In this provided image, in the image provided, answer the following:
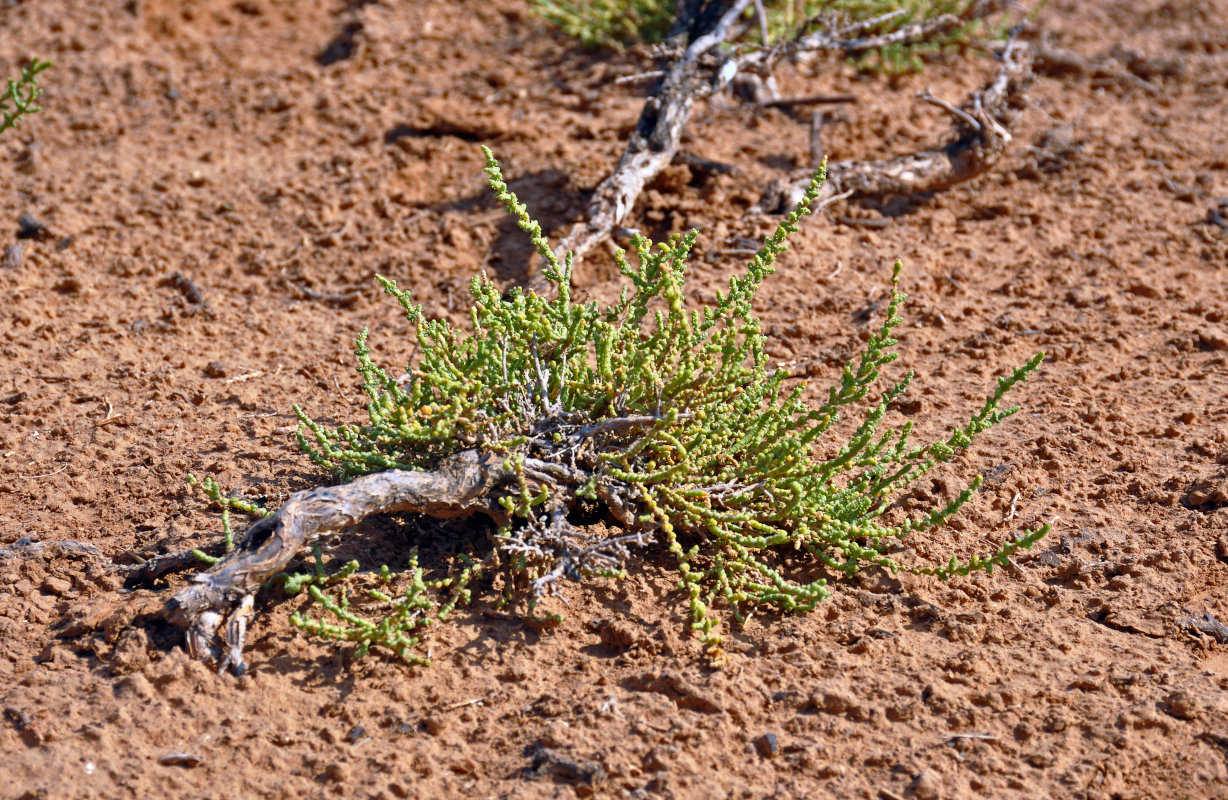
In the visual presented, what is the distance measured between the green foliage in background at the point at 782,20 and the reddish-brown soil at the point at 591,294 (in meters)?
0.17

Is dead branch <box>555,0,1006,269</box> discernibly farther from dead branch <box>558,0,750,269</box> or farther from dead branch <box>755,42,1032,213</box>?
dead branch <box>755,42,1032,213</box>

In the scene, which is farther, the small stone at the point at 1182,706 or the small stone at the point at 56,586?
the small stone at the point at 56,586

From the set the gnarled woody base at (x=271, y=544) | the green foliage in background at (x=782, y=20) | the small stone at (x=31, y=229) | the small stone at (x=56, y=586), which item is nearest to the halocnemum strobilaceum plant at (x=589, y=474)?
the gnarled woody base at (x=271, y=544)

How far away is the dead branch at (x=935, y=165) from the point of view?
15.8ft

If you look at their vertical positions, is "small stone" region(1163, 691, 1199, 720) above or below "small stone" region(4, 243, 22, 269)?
below

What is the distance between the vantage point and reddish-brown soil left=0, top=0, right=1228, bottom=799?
2.46 metres

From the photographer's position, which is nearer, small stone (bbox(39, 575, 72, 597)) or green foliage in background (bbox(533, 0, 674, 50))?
small stone (bbox(39, 575, 72, 597))

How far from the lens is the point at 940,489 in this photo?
11.0 feet

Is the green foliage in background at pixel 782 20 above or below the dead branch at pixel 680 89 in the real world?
above

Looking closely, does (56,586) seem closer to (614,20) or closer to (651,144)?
(651,144)

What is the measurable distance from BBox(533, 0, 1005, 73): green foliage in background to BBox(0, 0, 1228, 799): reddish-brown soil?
0.55 feet

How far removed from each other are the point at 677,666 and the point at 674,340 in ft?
2.94

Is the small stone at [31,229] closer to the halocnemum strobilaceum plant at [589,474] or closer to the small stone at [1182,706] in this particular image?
the halocnemum strobilaceum plant at [589,474]

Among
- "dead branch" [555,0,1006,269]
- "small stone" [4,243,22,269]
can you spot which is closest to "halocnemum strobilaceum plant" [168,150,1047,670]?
"dead branch" [555,0,1006,269]
